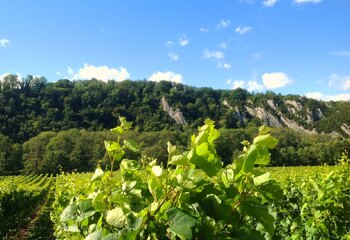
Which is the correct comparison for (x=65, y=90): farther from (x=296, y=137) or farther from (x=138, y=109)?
(x=296, y=137)

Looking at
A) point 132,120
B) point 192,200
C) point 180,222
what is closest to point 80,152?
point 132,120

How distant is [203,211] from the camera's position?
1245mm

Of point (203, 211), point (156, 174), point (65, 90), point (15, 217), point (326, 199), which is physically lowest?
point (15, 217)

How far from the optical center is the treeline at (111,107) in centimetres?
11831

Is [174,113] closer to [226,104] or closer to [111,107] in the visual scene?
[111,107]

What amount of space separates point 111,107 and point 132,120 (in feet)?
115

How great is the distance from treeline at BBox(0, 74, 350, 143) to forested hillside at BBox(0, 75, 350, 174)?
26 centimetres

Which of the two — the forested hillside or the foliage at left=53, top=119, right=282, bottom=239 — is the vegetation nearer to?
the foliage at left=53, top=119, right=282, bottom=239

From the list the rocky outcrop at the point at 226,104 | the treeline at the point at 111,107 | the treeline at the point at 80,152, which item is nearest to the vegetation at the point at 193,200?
the treeline at the point at 80,152

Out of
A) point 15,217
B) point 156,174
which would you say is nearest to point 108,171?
point 156,174

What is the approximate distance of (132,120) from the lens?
10538 cm

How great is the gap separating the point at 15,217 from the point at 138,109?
128 metres

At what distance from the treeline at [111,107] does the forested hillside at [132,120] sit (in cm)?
26

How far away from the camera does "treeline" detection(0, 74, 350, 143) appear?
11831 cm
